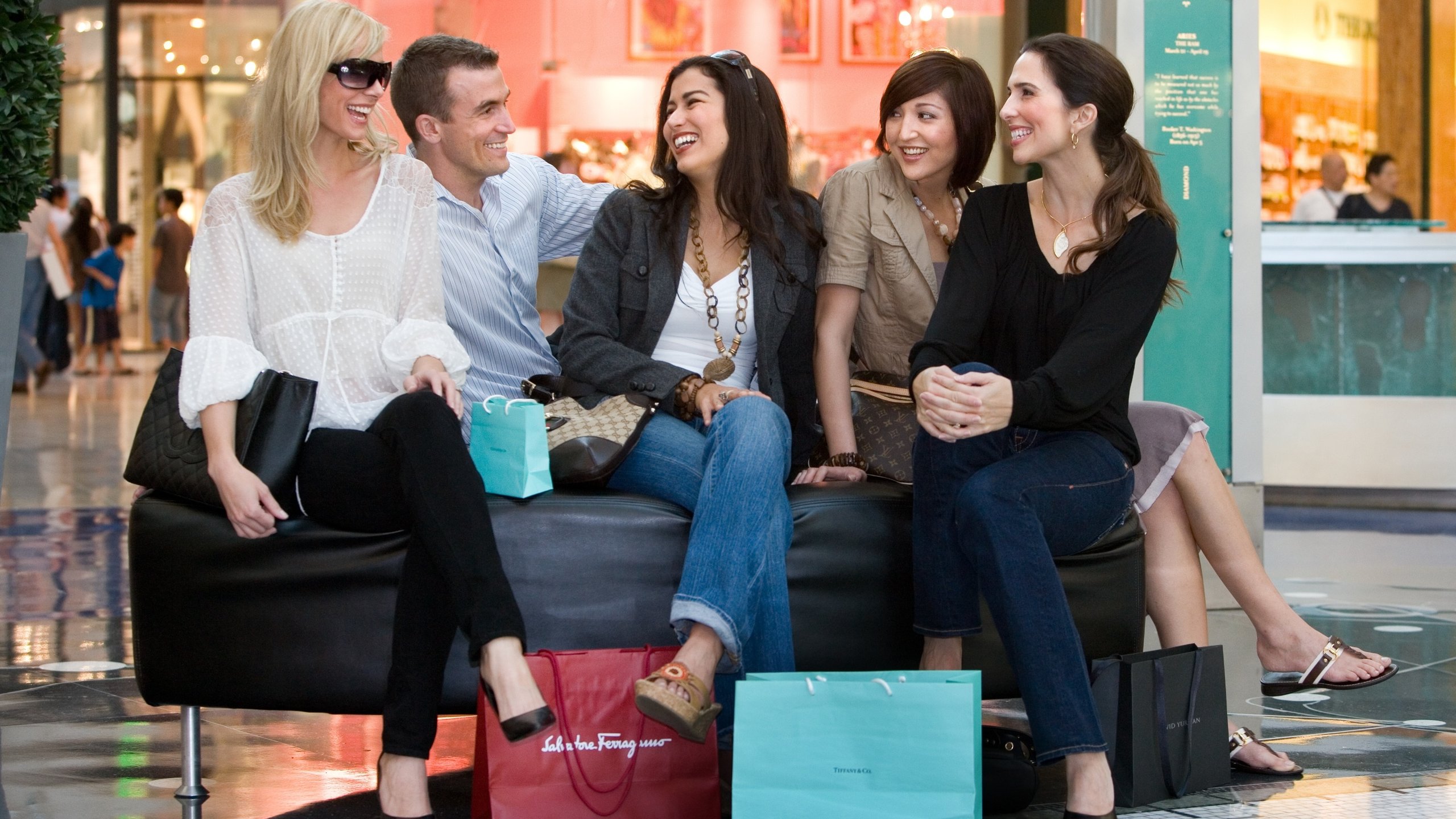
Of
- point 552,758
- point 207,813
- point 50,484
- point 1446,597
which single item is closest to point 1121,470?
point 552,758

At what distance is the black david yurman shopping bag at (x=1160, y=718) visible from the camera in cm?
257

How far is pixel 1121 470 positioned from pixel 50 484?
5923mm

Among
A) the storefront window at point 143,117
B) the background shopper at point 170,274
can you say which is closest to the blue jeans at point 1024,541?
the background shopper at point 170,274

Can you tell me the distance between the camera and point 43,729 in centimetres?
311

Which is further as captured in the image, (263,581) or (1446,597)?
(1446,597)

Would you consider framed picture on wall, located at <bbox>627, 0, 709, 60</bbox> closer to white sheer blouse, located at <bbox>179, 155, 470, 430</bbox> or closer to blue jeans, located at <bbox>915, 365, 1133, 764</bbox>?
white sheer blouse, located at <bbox>179, 155, 470, 430</bbox>

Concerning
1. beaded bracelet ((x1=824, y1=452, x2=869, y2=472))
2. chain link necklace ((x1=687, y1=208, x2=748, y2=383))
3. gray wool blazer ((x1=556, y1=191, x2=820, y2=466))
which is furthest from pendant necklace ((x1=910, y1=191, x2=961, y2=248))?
beaded bracelet ((x1=824, y1=452, x2=869, y2=472))

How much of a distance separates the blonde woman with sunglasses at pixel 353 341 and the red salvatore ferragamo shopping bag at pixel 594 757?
0.38ft

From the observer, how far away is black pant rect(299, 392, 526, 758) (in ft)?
7.75

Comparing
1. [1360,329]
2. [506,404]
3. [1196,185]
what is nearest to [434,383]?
[506,404]

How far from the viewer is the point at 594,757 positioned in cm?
244

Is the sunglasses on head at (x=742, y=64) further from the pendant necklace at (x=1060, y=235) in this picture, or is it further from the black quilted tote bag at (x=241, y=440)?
the black quilted tote bag at (x=241, y=440)

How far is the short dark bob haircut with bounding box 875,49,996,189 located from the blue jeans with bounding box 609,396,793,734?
825mm

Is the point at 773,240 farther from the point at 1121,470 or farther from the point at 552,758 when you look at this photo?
the point at 552,758
